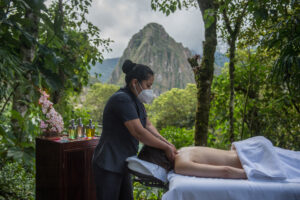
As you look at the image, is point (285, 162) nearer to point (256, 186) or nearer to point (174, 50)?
point (256, 186)

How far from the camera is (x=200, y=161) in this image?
137cm

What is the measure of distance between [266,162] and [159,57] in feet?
232

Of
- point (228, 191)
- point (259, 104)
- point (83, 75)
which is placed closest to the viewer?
point (228, 191)

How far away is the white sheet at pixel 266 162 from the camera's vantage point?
45.5 inches

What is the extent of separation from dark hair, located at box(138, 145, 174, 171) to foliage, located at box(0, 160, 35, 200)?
48.3 inches

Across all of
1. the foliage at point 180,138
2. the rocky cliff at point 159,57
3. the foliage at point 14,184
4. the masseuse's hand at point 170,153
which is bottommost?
the foliage at point 14,184

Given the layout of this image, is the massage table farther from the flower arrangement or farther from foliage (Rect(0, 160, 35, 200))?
foliage (Rect(0, 160, 35, 200))

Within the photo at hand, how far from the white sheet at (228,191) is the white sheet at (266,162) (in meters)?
0.07

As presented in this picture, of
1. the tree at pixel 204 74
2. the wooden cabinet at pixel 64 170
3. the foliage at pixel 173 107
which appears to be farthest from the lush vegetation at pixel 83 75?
the foliage at pixel 173 107

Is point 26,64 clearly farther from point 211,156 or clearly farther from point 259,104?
point 259,104

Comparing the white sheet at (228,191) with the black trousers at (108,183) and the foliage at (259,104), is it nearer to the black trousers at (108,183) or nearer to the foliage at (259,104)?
the black trousers at (108,183)

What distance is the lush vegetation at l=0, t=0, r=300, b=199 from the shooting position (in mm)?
1494

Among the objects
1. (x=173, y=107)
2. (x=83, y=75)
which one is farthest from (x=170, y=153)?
(x=173, y=107)

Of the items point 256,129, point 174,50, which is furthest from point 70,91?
point 174,50
